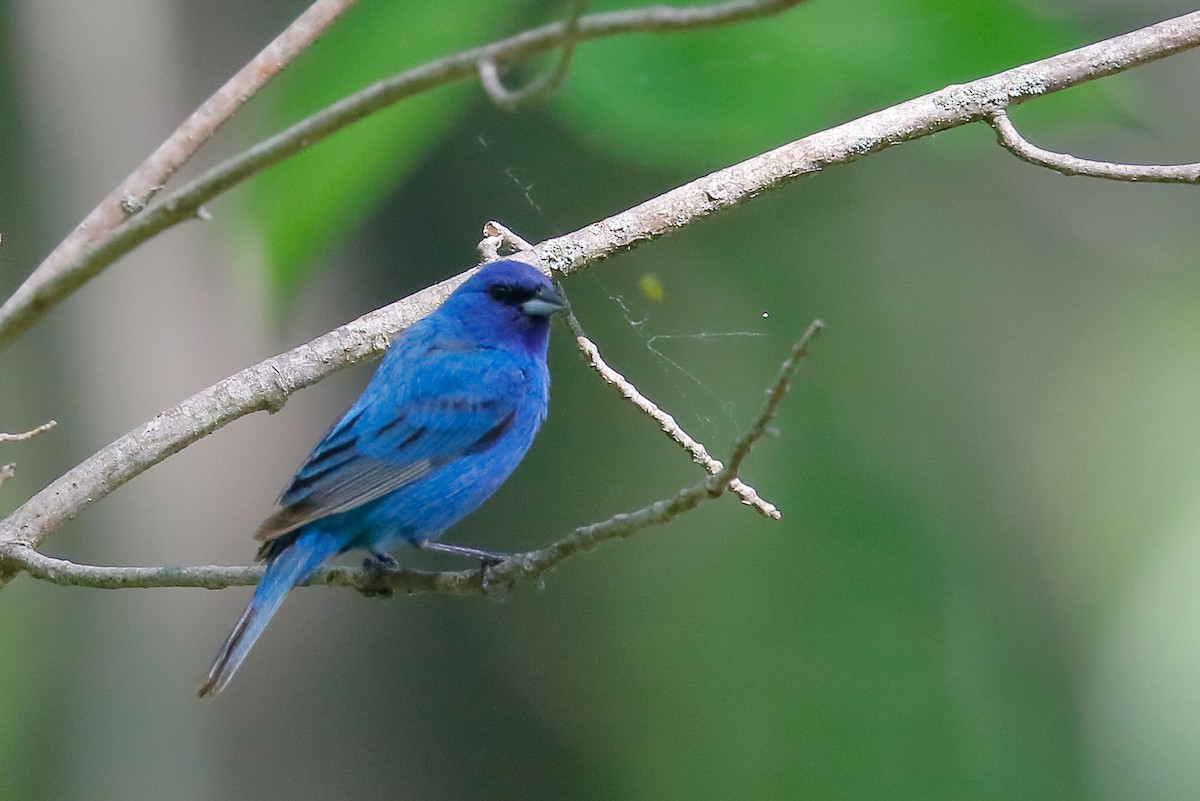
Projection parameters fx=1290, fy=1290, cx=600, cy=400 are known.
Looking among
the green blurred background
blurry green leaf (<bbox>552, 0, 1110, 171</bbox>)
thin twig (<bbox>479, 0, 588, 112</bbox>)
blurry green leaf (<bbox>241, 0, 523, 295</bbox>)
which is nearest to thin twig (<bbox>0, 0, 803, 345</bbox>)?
thin twig (<bbox>479, 0, 588, 112</bbox>)

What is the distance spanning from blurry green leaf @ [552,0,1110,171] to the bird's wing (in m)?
1.16

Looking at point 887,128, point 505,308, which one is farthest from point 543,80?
point 505,308

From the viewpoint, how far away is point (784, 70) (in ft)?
7.94

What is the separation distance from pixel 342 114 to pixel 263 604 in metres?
1.42

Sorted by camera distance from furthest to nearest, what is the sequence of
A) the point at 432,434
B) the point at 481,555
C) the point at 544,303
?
the point at 544,303
the point at 432,434
the point at 481,555

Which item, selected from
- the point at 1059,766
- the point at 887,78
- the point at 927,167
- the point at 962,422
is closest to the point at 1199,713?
the point at 1059,766

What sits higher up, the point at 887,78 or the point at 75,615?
the point at 887,78

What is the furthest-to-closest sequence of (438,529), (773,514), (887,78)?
(438,529), (773,514), (887,78)

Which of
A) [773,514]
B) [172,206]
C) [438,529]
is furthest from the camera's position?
[438,529]

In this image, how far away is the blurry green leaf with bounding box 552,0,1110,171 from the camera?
2252mm

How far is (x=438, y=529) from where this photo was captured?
3410 mm

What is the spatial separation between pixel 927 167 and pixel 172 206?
4.77 m

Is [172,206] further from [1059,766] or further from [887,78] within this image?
[1059,766]

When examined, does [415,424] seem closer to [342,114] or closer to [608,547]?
[342,114]
